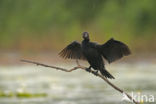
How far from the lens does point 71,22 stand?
2838 cm

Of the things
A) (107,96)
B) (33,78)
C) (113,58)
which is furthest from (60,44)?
(113,58)

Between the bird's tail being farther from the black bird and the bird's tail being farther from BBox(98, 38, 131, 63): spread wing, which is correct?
BBox(98, 38, 131, 63): spread wing

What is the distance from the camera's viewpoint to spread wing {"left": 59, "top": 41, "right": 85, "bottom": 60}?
11312mm

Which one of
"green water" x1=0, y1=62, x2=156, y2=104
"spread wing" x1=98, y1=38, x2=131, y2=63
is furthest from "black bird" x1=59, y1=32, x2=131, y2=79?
"green water" x1=0, y1=62, x2=156, y2=104

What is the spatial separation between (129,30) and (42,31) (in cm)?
347

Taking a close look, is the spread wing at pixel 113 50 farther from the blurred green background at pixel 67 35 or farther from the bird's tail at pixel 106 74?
the blurred green background at pixel 67 35

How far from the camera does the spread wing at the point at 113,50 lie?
10.8 meters

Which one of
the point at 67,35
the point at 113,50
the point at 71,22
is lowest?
the point at 113,50

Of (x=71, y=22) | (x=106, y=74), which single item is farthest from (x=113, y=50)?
(x=71, y=22)

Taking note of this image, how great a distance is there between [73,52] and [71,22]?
56.1ft

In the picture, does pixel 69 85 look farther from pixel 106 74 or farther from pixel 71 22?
pixel 71 22

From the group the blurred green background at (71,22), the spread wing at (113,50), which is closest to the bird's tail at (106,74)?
the spread wing at (113,50)

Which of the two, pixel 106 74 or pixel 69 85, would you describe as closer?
pixel 106 74

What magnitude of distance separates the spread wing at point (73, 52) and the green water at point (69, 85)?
12.6 ft
